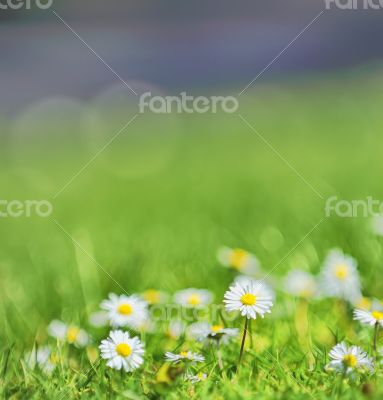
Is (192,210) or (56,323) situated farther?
(192,210)

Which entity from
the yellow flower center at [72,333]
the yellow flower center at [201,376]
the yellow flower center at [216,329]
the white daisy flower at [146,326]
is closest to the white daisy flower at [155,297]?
the white daisy flower at [146,326]

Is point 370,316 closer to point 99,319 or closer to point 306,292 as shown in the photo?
point 306,292

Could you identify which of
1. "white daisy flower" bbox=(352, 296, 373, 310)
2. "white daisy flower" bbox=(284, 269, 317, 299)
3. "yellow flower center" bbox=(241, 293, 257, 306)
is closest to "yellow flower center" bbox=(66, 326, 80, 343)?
"yellow flower center" bbox=(241, 293, 257, 306)

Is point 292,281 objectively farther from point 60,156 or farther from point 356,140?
point 60,156

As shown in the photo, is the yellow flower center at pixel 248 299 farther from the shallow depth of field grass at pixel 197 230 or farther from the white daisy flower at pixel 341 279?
the white daisy flower at pixel 341 279

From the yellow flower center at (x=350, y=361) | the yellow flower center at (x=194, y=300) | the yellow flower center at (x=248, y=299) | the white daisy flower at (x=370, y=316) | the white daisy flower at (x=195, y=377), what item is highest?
the yellow flower center at (x=194, y=300)

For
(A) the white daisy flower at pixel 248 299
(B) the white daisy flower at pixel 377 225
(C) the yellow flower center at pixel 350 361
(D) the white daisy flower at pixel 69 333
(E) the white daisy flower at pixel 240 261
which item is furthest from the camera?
(B) the white daisy flower at pixel 377 225

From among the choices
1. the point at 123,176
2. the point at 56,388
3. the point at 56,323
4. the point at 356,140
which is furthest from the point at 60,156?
the point at 56,388
